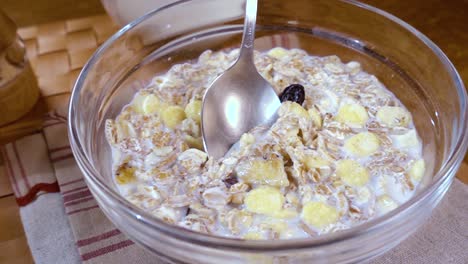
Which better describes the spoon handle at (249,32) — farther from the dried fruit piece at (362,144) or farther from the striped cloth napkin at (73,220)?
the striped cloth napkin at (73,220)

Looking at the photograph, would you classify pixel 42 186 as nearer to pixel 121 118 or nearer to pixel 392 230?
pixel 121 118

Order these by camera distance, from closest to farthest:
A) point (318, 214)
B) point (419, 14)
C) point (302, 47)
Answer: point (318, 214) < point (302, 47) < point (419, 14)

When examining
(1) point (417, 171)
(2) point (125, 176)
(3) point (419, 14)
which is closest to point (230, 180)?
(2) point (125, 176)

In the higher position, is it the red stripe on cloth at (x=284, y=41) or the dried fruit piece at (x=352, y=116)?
the red stripe on cloth at (x=284, y=41)

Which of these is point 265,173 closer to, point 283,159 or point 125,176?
point 283,159

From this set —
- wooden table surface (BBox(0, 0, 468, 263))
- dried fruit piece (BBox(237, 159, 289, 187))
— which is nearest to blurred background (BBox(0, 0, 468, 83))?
wooden table surface (BBox(0, 0, 468, 263))

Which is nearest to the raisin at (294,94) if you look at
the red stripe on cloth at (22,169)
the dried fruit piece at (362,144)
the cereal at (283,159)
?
the cereal at (283,159)

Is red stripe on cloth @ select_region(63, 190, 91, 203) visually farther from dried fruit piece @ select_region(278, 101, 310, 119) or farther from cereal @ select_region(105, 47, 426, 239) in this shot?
dried fruit piece @ select_region(278, 101, 310, 119)
